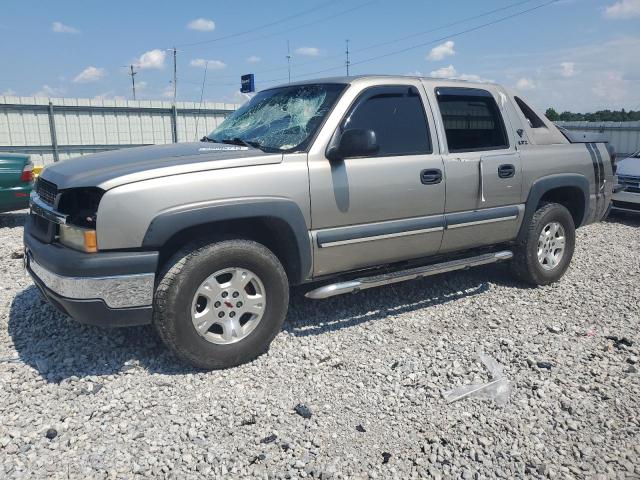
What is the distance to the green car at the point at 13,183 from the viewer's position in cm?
806

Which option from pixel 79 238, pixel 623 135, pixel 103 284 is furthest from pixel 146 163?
pixel 623 135

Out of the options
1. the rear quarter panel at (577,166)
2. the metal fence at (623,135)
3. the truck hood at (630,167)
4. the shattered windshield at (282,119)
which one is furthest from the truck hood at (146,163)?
the metal fence at (623,135)

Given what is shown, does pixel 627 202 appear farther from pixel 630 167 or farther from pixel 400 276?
pixel 400 276

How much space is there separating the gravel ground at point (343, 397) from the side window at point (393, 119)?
1.45 m

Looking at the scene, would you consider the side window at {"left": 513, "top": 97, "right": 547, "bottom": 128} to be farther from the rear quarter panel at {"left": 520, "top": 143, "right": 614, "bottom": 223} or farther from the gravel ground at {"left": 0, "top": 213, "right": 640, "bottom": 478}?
the gravel ground at {"left": 0, "top": 213, "right": 640, "bottom": 478}

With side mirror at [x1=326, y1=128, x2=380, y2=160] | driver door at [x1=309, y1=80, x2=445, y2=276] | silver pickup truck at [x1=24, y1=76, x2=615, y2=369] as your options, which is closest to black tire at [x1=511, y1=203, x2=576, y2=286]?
silver pickup truck at [x1=24, y1=76, x2=615, y2=369]

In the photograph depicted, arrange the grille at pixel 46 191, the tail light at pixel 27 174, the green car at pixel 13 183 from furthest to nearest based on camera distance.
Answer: the tail light at pixel 27 174
the green car at pixel 13 183
the grille at pixel 46 191

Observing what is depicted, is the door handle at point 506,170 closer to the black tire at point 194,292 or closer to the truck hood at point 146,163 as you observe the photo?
the truck hood at point 146,163

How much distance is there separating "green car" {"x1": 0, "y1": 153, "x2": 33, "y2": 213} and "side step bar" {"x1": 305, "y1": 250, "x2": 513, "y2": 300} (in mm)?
6258

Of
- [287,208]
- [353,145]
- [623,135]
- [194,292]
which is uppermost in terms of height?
[353,145]

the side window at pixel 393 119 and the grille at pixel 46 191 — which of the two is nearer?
the grille at pixel 46 191

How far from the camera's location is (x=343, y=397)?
10.8 ft

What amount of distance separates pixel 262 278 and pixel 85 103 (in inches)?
472

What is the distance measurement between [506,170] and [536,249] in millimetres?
966
